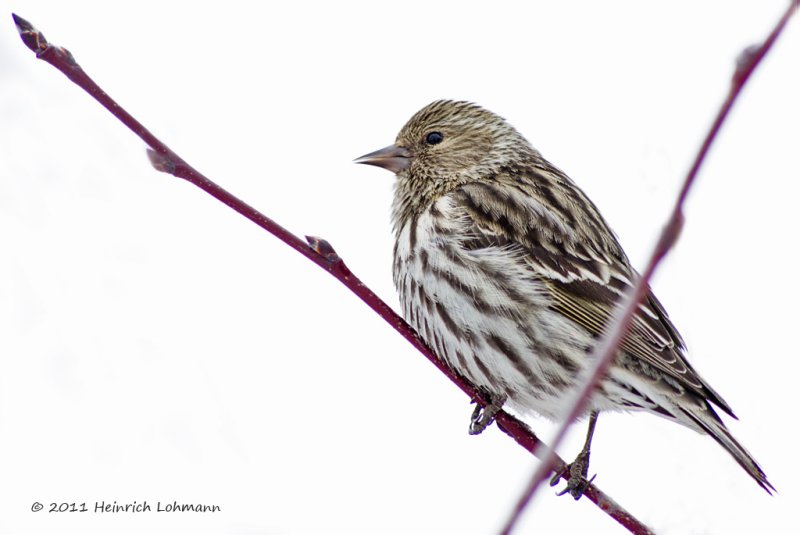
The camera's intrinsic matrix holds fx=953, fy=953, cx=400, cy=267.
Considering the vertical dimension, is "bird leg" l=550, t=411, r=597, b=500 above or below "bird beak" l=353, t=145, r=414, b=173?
below

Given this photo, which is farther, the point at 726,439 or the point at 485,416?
the point at 485,416

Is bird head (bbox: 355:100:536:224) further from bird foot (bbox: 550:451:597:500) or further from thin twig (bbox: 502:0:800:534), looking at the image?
thin twig (bbox: 502:0:800:534)

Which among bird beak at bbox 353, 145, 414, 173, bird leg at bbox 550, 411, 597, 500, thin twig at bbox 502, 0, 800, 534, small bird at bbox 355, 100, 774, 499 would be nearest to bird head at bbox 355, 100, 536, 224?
bird beak at bbox 353, 145, 414, 173

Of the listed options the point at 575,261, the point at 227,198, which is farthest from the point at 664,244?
the point at 575,261

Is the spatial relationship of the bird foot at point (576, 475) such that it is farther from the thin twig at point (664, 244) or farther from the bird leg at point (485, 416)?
the thin twig at point (664, 244)

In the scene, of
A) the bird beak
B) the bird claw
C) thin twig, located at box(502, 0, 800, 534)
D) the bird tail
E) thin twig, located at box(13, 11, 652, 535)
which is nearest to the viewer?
thin twig, located at box(502, 0, 800, 534)

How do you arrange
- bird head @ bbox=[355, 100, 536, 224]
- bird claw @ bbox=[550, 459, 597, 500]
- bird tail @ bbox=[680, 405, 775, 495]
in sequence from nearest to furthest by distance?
bird tail @ bbox=[680, 405, 775, 495] < bird claw @ bbox=[550, 459, 597, 500] < bird head @ bbox=[355, 100, 536, 224]

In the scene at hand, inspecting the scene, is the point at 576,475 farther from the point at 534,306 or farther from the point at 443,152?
the point at 443,152
